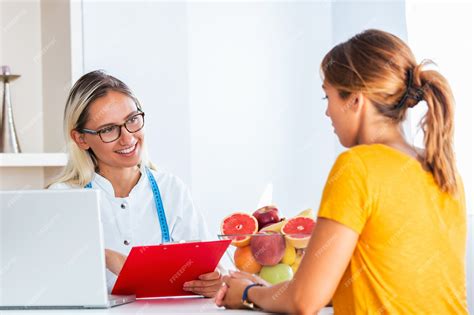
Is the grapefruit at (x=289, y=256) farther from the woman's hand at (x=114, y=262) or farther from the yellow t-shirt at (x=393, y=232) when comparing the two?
the woman's hand at (x=114, y=262)

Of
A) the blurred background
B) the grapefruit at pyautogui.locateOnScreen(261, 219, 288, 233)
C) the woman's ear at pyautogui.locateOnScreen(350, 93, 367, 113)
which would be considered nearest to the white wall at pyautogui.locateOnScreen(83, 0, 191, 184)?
the blurred background

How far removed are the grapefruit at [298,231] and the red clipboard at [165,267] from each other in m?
0.15

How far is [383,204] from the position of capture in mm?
1657

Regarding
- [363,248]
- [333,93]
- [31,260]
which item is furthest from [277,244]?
[31,260]

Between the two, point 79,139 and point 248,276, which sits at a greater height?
point 79,139

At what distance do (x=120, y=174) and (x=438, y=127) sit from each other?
3.94 ft

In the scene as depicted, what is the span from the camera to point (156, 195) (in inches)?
103

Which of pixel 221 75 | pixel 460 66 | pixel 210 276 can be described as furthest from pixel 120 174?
pixel 221 75

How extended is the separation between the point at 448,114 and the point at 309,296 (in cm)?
50

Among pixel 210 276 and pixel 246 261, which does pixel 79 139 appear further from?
pixel 246 261

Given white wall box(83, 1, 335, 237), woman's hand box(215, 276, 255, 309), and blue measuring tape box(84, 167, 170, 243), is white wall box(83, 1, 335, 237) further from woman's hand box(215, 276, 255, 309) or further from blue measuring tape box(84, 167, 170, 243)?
woman's hand box(215, 276, 255, 309)

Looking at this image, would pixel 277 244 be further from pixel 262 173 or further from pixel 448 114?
pixel 262 173

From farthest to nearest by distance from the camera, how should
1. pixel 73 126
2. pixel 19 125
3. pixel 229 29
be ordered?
pixel 229 29 → pixel 19 125 → pixel 73 126

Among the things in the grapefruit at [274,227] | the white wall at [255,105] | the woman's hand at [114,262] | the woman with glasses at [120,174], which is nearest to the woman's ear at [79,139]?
the woman with glasses at [120,174]
